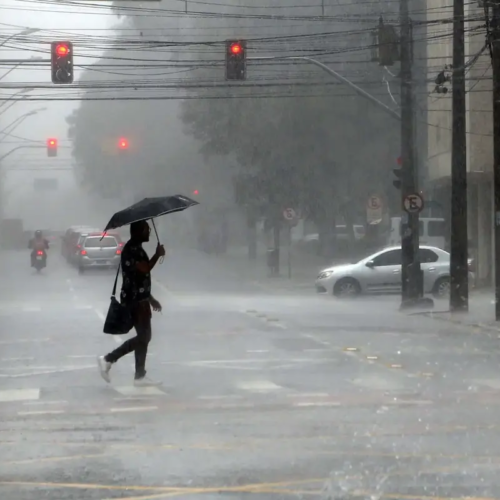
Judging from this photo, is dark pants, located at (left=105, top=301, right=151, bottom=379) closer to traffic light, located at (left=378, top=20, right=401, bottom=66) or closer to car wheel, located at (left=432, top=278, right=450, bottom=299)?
traffic light, located at (left=378, top=20, right=401, bottom=66)

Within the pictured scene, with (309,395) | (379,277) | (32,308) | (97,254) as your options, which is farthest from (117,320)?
(97,254)

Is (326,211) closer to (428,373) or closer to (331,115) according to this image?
(331,115)

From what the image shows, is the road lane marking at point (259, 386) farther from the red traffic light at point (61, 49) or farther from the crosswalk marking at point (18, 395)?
the red traffic light at point (61, 49)

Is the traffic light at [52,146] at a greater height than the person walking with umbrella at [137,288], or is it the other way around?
the traffic light at [52,146]

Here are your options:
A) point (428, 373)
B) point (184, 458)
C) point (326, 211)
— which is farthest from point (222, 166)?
point (184, 458)

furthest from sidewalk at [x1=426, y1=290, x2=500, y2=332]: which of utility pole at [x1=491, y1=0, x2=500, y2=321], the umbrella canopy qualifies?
the umbrella canopy

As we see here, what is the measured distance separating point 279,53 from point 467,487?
4240 cm

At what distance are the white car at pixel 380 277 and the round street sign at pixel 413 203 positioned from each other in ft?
22.6

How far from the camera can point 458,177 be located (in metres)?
27.9

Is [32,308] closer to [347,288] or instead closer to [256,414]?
[347,288]

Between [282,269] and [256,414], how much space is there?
45486 mm

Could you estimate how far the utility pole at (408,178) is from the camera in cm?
3042

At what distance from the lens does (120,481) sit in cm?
848

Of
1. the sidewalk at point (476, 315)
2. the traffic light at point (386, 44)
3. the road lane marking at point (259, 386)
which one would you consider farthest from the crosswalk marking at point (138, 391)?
the traffic light at point (386, 44)
